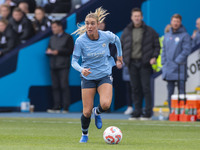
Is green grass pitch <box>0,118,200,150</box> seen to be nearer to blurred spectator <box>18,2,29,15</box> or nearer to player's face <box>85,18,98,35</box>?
player's face <box>85,18,98,35</box>

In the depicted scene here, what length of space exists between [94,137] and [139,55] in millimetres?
5109

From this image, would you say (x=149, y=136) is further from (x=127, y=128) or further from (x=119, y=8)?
(x=119, y=8)

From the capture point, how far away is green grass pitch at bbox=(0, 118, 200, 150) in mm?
8828

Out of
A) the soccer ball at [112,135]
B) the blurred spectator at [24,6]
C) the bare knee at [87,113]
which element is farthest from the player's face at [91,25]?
the blurred spectator at [24,6]

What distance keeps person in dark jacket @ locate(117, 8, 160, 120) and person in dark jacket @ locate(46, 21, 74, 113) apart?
3967 millimetres

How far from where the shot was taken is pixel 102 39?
33.2ft

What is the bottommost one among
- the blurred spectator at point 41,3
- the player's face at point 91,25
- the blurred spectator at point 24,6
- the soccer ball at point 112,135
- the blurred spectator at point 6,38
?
the soccer ball at point 112,135

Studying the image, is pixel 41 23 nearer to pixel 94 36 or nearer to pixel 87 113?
pixel 94 36

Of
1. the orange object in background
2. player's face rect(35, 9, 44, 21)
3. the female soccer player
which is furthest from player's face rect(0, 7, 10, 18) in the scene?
the female soccer player

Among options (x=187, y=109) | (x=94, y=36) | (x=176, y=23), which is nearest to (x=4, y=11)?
(x=176, y=23)

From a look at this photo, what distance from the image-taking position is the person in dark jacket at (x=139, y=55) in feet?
50.3

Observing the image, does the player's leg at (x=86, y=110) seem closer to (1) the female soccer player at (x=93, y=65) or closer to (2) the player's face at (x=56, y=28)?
(1) the female soccer player at (x=93, y=65)

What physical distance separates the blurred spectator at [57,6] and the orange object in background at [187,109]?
23.2 feet

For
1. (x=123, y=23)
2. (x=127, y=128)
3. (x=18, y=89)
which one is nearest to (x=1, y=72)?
(x=18, y=89)
